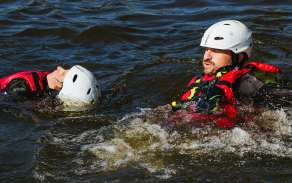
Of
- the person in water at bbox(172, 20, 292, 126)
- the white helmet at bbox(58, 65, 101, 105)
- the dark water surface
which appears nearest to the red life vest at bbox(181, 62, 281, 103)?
the person in water at bbox(172, 20, 292, 126)

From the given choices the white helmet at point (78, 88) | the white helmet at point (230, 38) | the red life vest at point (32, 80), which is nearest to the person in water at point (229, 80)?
the white helmet at point (230, 38)

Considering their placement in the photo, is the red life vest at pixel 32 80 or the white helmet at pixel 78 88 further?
the red life vest at pixel 32 80

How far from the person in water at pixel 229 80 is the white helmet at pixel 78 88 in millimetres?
1717

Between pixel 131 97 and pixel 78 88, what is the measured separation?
4.85ft

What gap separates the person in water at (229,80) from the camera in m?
6.07

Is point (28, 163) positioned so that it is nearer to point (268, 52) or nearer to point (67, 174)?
point (67, 174)

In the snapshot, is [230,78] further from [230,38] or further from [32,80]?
[32,80]

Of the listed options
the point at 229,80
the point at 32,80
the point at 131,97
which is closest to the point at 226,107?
the point at 229,80

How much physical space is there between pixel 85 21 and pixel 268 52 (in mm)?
6694

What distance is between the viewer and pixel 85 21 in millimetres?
13602

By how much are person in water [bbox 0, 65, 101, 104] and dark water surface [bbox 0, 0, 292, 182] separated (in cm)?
28

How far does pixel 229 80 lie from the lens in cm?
622

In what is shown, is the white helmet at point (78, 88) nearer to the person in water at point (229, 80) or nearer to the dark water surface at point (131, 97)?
the dark water surface at point (131, 97)

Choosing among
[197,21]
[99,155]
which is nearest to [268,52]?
[197,21]
